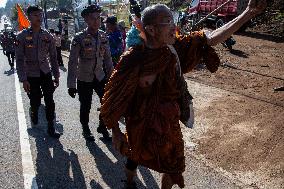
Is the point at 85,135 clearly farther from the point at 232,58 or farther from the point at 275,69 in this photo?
the point at 232,58

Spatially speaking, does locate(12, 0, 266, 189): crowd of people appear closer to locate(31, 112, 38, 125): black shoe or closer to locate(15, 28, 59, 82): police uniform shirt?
locate(15, 28, 59, 82): police uniform shirt

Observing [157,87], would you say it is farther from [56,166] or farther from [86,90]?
[86,90]

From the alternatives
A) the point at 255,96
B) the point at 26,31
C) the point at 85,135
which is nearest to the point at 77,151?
the point at 85,135

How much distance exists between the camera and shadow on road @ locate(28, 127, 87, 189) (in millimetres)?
4688

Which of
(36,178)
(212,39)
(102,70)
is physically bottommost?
(36,178)

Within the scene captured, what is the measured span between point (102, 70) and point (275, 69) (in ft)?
22.3

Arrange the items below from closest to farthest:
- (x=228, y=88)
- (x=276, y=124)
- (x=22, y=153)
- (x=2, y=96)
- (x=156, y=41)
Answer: (x=156, y=41)
(x=22, y=153)
(x=276, y=124)
(x=228, y=88)
(x=2, y=96)

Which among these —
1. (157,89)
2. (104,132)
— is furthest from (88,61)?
(157,89)

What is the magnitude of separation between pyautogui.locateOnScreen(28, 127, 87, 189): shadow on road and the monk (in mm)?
1530

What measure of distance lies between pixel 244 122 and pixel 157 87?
12.1 feet

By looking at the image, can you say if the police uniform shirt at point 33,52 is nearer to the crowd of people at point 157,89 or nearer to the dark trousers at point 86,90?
the dark trousers at point 86,90

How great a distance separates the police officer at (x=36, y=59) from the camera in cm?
600

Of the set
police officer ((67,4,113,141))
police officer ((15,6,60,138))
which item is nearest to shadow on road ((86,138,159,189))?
police officer ((67,4,113,141))

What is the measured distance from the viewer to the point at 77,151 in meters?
5.71
